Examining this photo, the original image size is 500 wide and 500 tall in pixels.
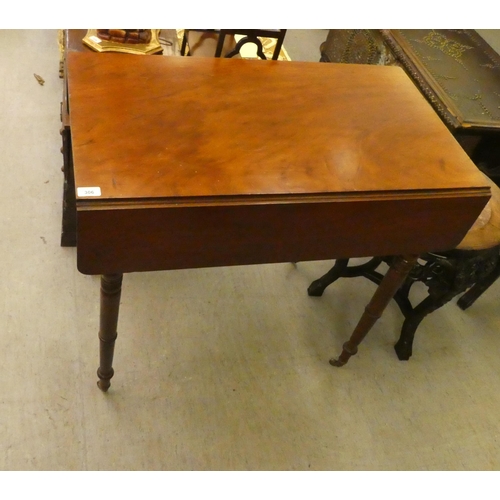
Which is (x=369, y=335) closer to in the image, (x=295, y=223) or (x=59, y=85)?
(x=295, y=223)

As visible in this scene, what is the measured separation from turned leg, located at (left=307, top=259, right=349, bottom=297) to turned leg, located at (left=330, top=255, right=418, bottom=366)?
0.28 metres

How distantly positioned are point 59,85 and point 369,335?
194cm

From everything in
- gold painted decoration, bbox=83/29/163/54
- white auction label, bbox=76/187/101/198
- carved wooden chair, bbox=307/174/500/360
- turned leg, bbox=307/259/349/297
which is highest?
white auction label, bbox=76/187/101/198

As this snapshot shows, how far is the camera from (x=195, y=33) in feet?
6.26

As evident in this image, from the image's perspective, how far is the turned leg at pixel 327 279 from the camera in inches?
68.1

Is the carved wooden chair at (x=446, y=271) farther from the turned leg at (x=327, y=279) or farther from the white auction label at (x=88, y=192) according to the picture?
the white auction label at (x=88, y=192)

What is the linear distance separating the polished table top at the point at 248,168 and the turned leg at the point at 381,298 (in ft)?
0.32

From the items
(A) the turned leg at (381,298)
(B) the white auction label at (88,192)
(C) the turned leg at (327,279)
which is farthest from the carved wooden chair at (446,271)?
(B) the white auction label at (88,192)

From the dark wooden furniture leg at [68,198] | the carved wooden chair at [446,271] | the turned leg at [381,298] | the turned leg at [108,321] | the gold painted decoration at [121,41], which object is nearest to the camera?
the turned leg at [108,321]

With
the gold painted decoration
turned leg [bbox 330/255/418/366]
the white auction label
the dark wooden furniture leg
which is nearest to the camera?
the white auction label

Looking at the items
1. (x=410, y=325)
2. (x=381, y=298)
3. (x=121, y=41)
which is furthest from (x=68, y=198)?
(x=410, y=325)

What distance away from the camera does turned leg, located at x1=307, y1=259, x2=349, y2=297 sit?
1.73m

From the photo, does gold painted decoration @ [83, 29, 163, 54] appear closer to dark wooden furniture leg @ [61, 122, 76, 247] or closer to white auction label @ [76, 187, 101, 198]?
dark wooden furniture leg @ [61, 122, 76, 247]

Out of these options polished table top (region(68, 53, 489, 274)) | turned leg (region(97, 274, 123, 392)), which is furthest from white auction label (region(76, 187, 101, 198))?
turned leg (region(97, 274, 123, 392))
